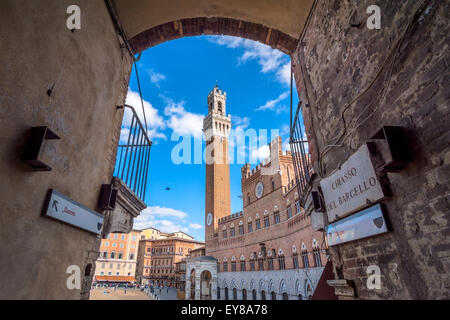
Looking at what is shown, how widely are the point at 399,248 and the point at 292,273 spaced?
19.9 metres

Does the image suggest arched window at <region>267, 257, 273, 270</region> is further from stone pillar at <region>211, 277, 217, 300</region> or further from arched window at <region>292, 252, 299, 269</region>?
stone pillar at <region>211, 277, 217, 300</region>

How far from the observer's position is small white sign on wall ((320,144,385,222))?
3109 millimetres

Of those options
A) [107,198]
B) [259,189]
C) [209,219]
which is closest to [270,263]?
[259,189]

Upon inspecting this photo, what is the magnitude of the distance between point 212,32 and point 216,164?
36450 millimetres

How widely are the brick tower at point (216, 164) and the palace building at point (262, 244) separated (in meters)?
0.17

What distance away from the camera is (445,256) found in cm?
219

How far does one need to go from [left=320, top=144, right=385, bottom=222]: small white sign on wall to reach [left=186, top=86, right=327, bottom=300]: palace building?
13.0 metres

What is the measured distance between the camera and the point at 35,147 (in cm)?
272

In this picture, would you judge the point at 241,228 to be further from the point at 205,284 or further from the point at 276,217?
the point at 205,284

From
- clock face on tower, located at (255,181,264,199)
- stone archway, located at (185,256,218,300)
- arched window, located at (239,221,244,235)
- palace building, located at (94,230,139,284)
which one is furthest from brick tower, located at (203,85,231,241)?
palace building, located at (94,230,139,284)

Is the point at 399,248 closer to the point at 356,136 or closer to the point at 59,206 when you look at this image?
the point at 356,136

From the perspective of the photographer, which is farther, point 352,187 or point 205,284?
point 205,284

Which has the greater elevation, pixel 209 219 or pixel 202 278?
pixel 209 219

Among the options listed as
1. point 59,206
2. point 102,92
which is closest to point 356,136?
point 59,206
